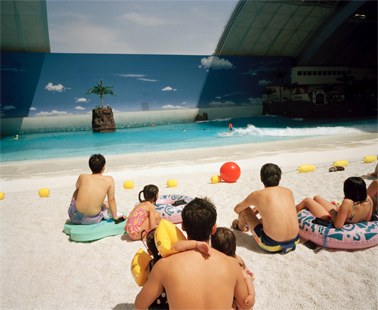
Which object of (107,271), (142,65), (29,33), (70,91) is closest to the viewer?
(107,271)

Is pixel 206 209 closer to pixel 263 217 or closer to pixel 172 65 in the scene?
pixel 263 217

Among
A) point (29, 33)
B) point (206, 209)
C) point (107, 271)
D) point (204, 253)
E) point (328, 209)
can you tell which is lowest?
point (107, 271)

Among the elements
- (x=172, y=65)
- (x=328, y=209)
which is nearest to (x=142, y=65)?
(x=172, y=65)

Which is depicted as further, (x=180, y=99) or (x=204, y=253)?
(x=180, y=99)

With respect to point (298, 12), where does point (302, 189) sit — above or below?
below

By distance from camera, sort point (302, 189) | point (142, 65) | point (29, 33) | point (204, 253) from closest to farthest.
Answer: point (204, 253)
point (302, 189)
point (29, 33)
point (142, 65)

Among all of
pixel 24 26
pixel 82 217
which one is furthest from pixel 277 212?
pixel 24 26

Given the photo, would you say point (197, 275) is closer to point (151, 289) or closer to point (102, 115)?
point (151, 289)

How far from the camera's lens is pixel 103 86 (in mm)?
30547

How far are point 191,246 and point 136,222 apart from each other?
258 cm

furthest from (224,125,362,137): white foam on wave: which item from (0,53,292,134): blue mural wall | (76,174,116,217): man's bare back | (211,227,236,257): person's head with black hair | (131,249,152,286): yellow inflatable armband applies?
(131,249,152,286): yellow inflatable armband

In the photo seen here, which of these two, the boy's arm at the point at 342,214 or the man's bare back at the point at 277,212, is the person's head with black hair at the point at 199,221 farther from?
the boy's arm at the point at 342,214

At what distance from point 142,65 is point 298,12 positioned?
16522 millimetres

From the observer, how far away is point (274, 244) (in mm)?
3803
